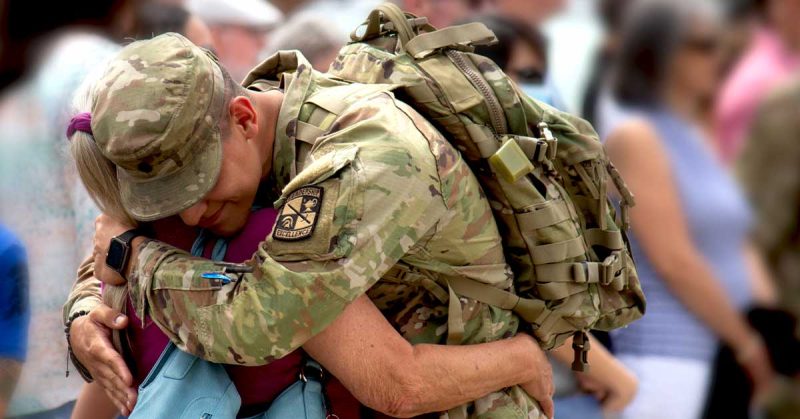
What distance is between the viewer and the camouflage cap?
7.91 feet

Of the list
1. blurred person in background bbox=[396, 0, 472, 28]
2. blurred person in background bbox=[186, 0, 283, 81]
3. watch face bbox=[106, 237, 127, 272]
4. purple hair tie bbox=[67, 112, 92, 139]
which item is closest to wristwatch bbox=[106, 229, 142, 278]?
watch face bbox=[106, 237, 127, 272]

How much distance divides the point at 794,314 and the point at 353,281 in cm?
232

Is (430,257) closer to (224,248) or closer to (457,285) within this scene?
(457,285)

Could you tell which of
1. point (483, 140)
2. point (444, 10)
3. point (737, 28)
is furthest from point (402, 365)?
point (444, 10)

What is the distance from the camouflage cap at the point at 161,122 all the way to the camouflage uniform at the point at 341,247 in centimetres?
2

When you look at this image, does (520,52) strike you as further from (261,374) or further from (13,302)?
(261,374)

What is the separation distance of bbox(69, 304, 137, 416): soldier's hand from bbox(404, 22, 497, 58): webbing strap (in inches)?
36.0

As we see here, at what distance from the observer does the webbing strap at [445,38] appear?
105 inches

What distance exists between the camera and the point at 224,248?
2578 millimetres

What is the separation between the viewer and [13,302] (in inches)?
122

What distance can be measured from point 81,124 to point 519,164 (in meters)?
0.97

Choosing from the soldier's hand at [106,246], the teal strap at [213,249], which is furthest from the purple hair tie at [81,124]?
the teal strap at [213,249]

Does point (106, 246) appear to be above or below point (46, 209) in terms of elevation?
above

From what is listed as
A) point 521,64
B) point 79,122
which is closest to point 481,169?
point 79,122
